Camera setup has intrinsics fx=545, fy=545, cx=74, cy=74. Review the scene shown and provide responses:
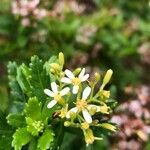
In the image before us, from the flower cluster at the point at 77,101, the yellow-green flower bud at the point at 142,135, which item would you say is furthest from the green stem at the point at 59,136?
the yellow-green flower bud at the point at 142,135

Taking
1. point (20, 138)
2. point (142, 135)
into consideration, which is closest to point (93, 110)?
point (20, 138)

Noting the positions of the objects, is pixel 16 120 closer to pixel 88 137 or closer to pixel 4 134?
pixel 4 134

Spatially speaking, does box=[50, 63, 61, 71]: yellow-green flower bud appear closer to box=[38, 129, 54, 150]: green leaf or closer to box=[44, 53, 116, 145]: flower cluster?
box=[44, 53, 116, 145]: flower cluster

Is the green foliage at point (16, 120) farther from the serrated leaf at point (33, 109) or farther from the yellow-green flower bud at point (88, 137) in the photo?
the yellow-green flower bud at point (88, 137)

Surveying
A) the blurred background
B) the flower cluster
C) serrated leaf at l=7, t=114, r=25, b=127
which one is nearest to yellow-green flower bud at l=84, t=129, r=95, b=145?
the flower cluster

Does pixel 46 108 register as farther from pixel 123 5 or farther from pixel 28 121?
pixel 123 5

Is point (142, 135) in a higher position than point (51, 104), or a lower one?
lower
